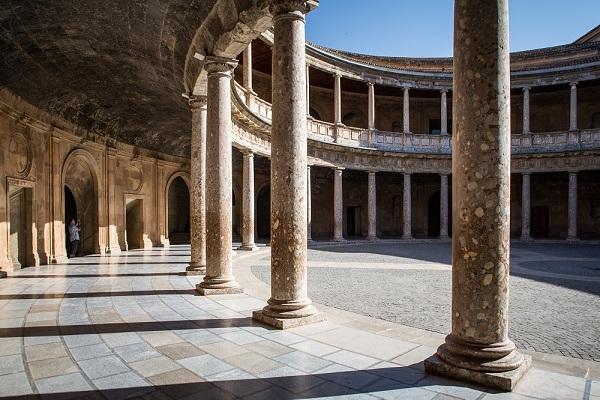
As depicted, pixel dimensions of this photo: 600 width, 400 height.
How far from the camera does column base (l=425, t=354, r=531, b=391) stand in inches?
141

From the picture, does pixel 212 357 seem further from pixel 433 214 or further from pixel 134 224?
pixel 433 214

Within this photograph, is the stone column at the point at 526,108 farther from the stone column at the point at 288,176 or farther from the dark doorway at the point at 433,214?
the stone column at the point at 288,176

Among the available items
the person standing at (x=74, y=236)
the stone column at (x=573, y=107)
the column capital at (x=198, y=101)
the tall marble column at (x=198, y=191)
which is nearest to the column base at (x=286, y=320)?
the tall marble column at (x=198, y=191)

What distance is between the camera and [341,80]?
2381 cm

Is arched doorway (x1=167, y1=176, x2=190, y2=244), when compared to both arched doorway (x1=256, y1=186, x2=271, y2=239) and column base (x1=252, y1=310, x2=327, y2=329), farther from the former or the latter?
column base (x1=252, y1=310, x2=327, y2=329)

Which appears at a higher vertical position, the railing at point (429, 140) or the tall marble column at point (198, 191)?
the railing at point (429, 140)

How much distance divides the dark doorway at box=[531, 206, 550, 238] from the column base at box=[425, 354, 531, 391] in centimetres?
2629

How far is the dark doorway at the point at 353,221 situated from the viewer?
1093 inches

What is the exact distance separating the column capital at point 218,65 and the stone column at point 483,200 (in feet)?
16.5

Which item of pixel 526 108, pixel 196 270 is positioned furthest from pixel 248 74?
pixel 526 108

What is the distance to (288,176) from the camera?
5637 mm

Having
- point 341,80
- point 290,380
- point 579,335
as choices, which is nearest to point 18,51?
point 290,380

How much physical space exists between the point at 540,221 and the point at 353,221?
40.4 ft

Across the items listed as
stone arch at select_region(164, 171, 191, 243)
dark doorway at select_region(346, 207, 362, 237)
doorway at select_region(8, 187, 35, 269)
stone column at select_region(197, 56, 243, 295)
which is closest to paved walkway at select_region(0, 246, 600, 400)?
stone column at select_region(197, 56, 243, 295)
